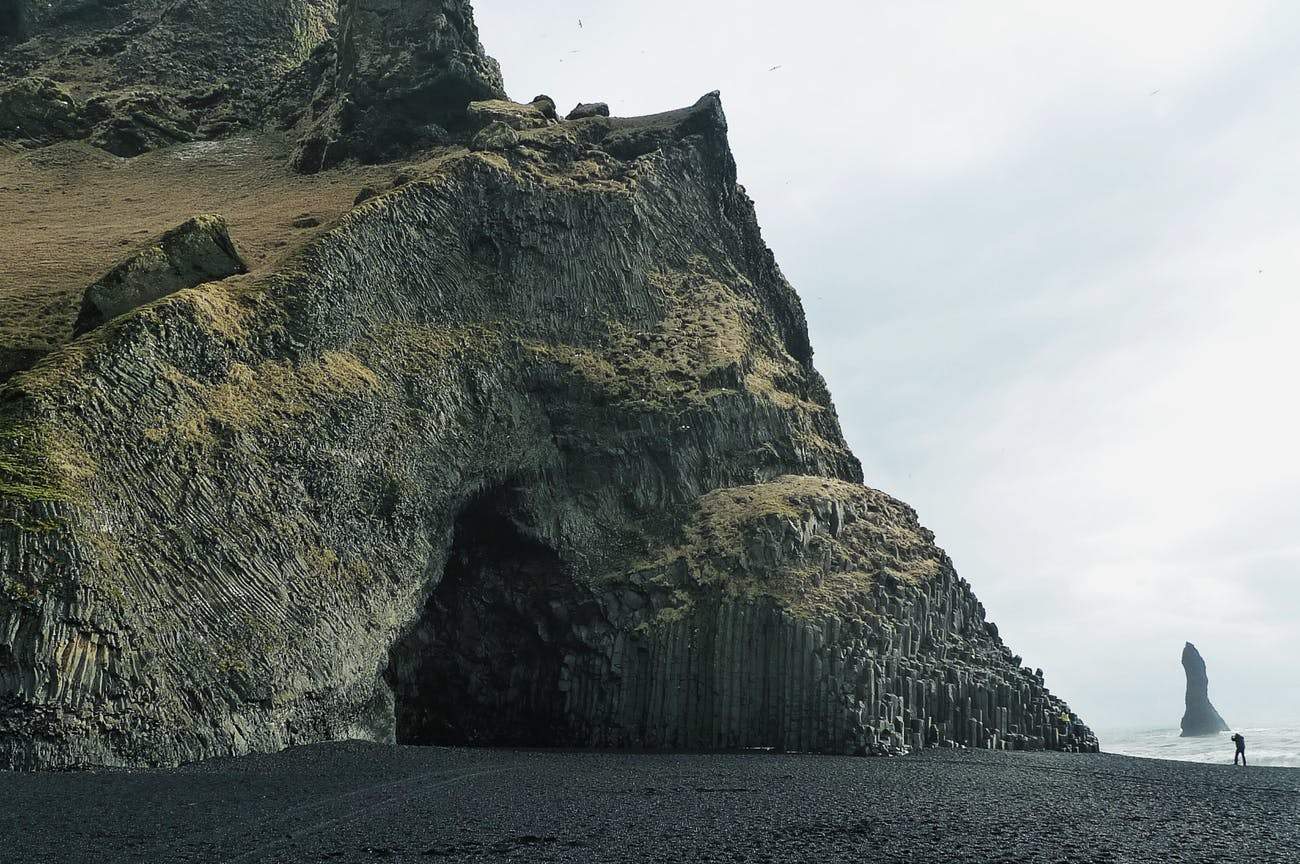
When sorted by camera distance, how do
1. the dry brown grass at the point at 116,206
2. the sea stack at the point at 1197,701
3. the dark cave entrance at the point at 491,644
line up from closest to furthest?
the dark cave entrance at the point at 491,644 < the dry brown grass at the point at 116,206 < the sea stack at the point at 1197,701

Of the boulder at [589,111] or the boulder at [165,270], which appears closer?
the boulder at [165,270]

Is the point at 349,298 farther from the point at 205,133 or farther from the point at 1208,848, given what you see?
the point at 205,133

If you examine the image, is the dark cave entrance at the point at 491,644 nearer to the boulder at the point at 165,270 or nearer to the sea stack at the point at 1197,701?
the boulder at the point at 165,270

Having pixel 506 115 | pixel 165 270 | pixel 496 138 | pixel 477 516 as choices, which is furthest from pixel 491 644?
pixel 506 115

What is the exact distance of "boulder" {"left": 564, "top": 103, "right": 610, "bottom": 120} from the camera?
155ft

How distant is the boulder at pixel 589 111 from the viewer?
155 feet

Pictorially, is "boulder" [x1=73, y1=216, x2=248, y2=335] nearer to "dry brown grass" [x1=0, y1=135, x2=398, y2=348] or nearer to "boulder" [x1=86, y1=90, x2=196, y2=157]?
"dry brown grass" [x1=0, y1=135, x2=398, y2=348]

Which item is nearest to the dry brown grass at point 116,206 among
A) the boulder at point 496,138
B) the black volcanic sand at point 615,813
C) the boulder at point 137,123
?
the boulder at point 137,123

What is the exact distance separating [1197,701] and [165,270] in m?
124

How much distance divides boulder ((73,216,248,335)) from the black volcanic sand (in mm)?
12382

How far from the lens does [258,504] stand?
23750mm

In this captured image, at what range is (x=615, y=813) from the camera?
52.9ft

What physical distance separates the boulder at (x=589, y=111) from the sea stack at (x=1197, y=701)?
105 m

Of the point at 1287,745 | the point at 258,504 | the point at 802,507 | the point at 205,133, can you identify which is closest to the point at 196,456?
the point at 258,504
